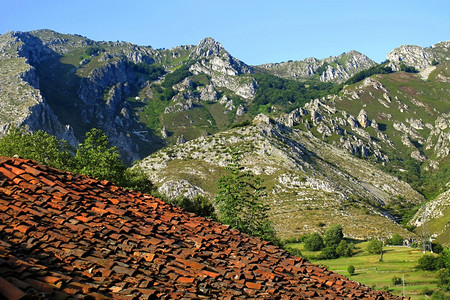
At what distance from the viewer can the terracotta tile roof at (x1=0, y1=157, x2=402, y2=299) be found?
27.2 feet

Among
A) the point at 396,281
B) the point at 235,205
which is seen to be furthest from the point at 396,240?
the point at 235,205

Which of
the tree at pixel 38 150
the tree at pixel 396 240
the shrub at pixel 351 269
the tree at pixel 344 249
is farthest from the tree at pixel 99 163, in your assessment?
the tree at pixel 396 240

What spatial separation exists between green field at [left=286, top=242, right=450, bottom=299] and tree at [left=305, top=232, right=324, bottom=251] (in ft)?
4.93

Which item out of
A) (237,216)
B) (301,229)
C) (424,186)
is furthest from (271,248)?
(424,186)

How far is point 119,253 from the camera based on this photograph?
1015 cm

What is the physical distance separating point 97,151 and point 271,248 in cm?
3777

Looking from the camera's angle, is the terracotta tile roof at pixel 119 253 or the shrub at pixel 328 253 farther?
the shrub at pixel 328 253

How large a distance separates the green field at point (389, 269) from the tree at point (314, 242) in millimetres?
1504

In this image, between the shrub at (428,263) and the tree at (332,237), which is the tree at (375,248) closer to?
the tree at (332,237)

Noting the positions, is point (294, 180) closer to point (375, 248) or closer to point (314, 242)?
point (314, 242)

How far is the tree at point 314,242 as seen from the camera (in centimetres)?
10081

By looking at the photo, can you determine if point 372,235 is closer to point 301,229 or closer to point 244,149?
point 301,229

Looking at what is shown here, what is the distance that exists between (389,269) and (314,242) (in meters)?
21.8

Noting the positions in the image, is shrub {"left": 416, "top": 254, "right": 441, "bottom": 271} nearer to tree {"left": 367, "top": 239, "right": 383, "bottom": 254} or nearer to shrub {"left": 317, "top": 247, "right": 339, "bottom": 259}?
tree {"left": 367, "top": 239, "right": 383, "bottom": 254}
